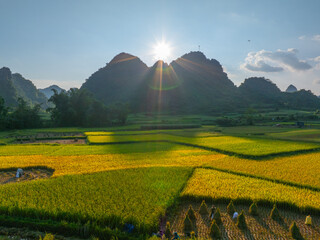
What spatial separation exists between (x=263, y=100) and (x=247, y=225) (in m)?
112

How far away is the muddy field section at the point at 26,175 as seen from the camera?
1339cm

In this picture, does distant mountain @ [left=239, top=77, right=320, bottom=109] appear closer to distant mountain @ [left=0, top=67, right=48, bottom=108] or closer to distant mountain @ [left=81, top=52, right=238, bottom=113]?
distant mountain @ [left=81, top=52, right=238, bottom=113]

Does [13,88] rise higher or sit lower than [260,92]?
higher

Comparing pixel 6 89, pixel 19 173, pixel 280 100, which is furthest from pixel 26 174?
pixel 6 89

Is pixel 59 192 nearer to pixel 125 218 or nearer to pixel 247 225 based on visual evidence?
pixel 125 218

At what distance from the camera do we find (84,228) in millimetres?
7270

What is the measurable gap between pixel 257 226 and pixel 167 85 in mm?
110385

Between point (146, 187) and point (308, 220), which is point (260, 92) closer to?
point (308, 220)

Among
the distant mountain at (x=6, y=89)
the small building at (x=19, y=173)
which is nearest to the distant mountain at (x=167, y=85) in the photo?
the distant mountain at (x=6, y=89)

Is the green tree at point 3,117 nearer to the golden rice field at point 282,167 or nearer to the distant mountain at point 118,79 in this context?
the golden rice field at point 282,167

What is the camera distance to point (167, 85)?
11575 centimetres

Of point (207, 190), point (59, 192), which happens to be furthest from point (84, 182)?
point (207, 190)

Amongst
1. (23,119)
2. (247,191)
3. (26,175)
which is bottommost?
(26,175)

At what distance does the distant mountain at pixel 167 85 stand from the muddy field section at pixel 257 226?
79.4m
